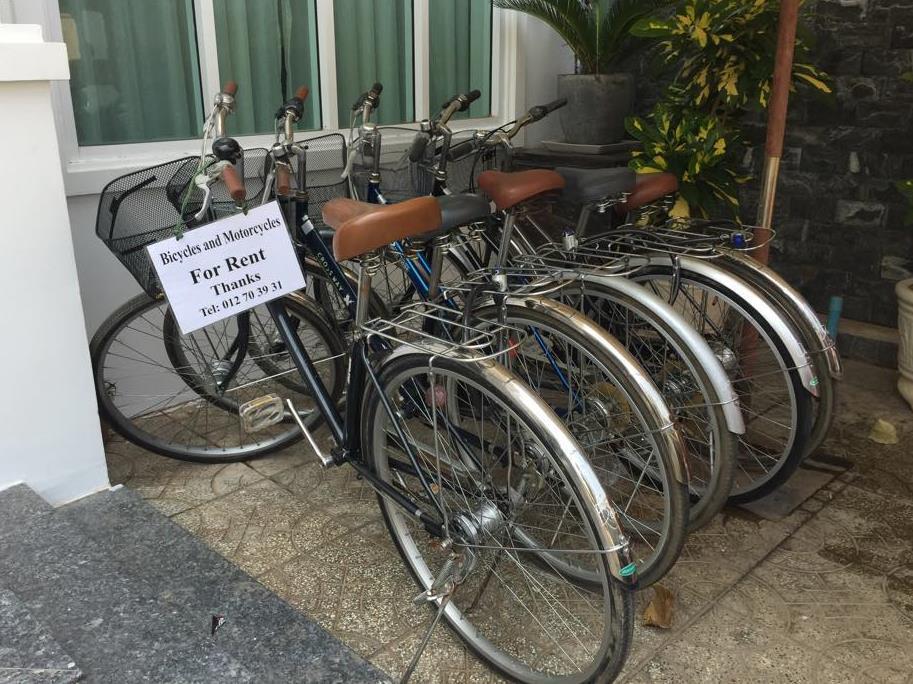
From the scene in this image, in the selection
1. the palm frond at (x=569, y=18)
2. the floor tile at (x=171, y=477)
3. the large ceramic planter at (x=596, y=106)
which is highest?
the palm frond at (x=569, y=18)

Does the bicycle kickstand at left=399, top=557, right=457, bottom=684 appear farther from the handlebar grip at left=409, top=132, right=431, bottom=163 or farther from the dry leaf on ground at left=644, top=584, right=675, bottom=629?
the handlebar grip at left=409, top=132, right=431, bottom=163

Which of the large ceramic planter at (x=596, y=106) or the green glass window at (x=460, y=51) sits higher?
the green glass window at (x=460, y=51)

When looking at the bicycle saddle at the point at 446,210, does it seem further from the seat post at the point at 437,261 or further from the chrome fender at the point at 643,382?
the chrome fender at the point at 643,382

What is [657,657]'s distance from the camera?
2131 millimetres

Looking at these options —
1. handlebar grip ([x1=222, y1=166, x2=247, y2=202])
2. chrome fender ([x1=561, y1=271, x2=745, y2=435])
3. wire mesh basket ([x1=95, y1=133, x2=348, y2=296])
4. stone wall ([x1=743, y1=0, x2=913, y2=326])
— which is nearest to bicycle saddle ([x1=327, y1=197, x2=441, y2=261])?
handlebar grip ([x1=222, y1=166, x2=247, y2=202])

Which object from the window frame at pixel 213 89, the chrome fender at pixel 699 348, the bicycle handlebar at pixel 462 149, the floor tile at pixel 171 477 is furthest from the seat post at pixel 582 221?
the window frame at pixel 213 89

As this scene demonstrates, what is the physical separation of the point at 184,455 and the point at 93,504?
573mm

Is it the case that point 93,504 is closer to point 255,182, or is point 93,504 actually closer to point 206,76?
point 255,182

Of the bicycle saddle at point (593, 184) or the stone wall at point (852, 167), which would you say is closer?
the bicycle saddle at point (593, 184)

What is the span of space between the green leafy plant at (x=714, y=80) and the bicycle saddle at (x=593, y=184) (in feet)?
2.76

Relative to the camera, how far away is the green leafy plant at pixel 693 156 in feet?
11.0

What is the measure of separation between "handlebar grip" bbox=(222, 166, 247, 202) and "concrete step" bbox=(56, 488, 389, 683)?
0.96m

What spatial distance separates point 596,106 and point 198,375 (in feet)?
7.48

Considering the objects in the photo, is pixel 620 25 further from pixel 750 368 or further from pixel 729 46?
pixel 750 368
